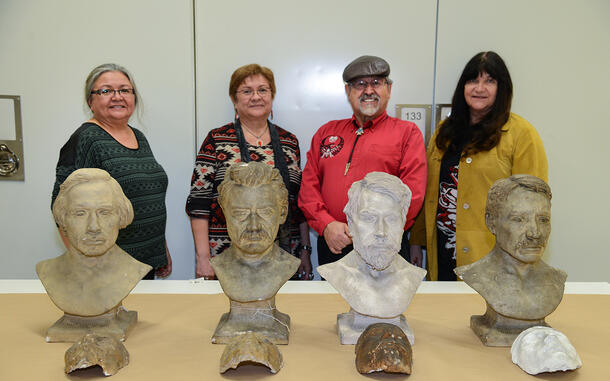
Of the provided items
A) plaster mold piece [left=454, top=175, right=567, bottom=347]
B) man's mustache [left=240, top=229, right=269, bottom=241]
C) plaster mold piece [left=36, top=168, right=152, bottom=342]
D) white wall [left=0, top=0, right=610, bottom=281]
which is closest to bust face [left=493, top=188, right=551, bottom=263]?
plaster mold piece [left=454, top=175, right=567, bottom=347]

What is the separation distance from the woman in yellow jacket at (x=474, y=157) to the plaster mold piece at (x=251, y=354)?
1695 mm

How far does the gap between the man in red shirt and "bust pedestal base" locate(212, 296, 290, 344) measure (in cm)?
80

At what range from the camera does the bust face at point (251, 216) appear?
6.73 ft

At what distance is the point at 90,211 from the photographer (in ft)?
6.57

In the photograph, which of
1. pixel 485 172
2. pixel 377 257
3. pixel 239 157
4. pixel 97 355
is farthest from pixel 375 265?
pixel 239 157

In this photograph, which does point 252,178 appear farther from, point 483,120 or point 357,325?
point 483,120

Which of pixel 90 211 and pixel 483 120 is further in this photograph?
pixel 483 120

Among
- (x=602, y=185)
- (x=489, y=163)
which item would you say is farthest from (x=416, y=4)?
(x=602, y=185)

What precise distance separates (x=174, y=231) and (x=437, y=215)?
239cm

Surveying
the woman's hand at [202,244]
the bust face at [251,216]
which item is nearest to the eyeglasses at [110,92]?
the woman's hand at [202,244]

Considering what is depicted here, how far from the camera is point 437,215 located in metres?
3.19

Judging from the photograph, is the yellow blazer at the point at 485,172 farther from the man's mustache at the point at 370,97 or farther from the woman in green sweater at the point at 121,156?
the woman in green sweater at the point at 121,156

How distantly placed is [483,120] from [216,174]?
1.88 m

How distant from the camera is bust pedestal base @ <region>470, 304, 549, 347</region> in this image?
2088mm
